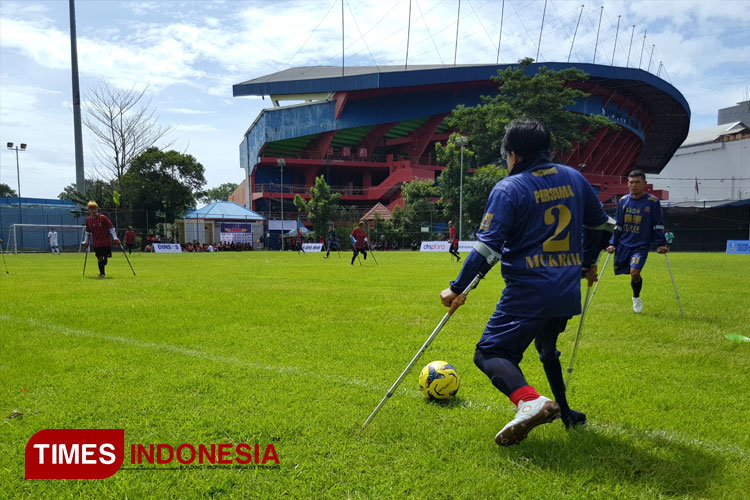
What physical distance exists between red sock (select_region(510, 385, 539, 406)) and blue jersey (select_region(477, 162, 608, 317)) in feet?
1.48

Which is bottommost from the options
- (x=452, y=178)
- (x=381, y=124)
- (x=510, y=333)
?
(x=510, y=333)

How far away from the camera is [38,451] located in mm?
2961

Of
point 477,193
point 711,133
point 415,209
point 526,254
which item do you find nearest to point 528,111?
point 477,193

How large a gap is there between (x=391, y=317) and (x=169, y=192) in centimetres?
4408

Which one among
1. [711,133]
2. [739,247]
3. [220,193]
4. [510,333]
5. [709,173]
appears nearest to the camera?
[510,333]

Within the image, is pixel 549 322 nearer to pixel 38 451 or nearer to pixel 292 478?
pixel 292 478

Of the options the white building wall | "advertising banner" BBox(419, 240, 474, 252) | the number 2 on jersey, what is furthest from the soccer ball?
the white building wall

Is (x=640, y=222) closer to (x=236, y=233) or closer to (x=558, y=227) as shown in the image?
(x=558, y=227)

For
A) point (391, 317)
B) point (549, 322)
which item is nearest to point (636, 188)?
point (391, 317)

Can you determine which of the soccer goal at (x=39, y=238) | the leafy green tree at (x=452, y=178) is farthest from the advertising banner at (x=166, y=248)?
the leafy green tree at (x=452, y=178)

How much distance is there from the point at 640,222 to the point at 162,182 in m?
46.4

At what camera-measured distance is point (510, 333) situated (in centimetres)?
290

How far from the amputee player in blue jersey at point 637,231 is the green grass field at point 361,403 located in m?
0.81

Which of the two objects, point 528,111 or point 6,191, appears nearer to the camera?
point 528,111
